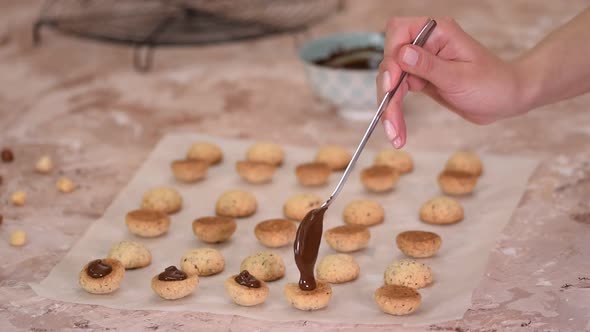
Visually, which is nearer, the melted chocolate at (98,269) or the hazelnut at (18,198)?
the melted chocolate at (98,269)

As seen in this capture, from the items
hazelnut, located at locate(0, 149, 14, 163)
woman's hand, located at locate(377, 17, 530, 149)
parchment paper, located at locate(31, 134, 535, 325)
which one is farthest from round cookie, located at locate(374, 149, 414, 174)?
hazelnut, located at locate(0, 149, 14, 163)

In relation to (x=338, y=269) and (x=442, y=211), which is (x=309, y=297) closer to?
(x=338, y=269)

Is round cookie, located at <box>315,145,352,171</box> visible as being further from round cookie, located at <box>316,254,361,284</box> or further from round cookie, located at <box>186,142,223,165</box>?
round cookie, located at <box>316,254,361,284</box>

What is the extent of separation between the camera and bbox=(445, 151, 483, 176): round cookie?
1.62m

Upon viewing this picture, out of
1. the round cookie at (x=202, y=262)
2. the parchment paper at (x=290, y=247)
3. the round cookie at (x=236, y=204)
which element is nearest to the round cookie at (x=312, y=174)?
the parchment paper at (x=290, y=247)

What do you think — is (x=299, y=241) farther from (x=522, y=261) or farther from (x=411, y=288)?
(x=522, y=261)

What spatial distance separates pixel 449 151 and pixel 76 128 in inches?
29.9

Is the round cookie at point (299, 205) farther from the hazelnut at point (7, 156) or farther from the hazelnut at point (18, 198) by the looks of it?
the hazelnut at point (7, 156)

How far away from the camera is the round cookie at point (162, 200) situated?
1513 mm

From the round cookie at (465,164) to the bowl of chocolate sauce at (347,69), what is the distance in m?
0.26

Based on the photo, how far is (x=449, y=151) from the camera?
176 cm

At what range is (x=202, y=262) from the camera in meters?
1.30

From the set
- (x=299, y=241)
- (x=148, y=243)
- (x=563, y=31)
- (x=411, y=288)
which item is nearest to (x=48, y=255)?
(x=148, y=243)

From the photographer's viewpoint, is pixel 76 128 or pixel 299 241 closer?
pixel 299 241
